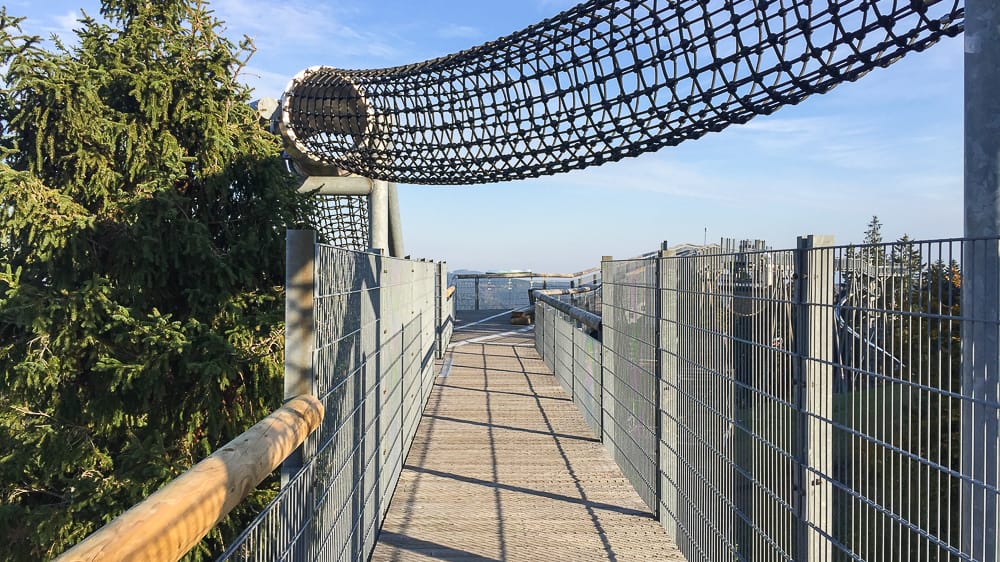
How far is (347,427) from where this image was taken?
3.35 meters

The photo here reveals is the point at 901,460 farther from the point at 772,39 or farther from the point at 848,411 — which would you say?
the point at 772,39

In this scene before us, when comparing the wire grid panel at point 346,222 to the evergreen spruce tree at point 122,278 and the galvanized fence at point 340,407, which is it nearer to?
the evergreen spruce tree at point 122,278

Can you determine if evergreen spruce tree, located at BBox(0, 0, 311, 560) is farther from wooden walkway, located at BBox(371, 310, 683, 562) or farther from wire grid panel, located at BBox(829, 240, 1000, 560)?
wire grid panel, located at BBox(829, 240, 1000, 560)

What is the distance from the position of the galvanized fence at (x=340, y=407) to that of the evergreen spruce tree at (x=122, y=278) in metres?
2.36

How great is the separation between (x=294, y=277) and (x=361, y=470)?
1597mm

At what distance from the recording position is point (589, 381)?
7469 millimetres

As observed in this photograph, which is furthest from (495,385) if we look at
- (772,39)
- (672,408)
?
(772,39)

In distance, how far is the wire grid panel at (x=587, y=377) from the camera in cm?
704

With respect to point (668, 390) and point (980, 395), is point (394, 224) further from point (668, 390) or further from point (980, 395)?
point (980, 395)

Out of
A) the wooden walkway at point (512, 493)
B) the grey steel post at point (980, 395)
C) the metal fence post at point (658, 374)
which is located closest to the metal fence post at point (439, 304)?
the wooden walkway at point (512, 493)

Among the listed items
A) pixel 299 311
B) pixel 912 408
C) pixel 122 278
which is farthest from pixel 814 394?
pixel 122 278

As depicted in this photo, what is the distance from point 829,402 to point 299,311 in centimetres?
176

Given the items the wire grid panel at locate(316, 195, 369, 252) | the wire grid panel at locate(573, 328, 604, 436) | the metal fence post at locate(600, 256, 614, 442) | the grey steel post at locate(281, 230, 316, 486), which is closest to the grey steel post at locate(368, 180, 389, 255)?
the wire grid panel at locate(316, 195, 369, 252)

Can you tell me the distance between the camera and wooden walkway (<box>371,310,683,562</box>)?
4469 millimetres
